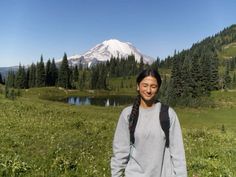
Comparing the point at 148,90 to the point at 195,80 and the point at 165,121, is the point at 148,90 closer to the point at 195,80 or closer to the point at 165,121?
the point at 165,121

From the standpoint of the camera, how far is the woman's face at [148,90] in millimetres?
5902

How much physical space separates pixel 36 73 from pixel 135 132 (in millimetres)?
171388

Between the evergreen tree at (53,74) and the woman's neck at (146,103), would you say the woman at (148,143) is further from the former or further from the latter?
the evergreen tree at (53,74)

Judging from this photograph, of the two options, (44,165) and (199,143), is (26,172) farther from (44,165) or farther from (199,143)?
(199,143)

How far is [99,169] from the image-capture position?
1271 centimetres

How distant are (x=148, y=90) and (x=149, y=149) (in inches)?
39.1

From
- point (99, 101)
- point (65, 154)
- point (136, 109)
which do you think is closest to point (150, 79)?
point (136, 109)

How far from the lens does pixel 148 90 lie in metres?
5.90

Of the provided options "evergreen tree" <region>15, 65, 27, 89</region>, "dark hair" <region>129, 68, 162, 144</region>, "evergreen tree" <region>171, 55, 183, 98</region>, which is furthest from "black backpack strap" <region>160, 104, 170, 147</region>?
"evergreen tree" <region>15, 65, 27, 89</region>

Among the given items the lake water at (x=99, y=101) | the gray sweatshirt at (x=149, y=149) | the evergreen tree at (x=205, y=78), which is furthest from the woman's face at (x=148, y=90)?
the evergreen tree at (x=205, y=78)

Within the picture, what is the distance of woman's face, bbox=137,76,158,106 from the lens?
590 centimetres

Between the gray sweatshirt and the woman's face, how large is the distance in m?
0.14

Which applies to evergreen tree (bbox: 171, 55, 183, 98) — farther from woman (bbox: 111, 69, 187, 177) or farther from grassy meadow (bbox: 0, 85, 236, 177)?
woman (bbox: 111, 69, 187, 177)

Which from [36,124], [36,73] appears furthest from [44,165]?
[36,73]
